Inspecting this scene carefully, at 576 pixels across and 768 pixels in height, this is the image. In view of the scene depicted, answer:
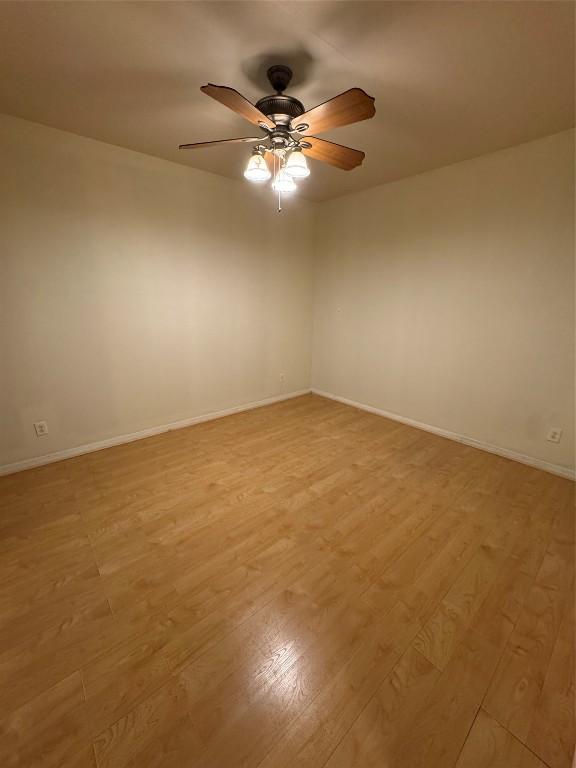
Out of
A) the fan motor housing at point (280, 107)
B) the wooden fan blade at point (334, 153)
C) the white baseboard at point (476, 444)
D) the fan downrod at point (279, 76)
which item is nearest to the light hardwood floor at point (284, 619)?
the white baseboard at point (476, 444)

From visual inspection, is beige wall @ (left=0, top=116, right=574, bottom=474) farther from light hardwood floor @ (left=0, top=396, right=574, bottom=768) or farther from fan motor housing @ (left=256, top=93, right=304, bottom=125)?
fan motor housing @ (left=256, top=93, right=304, bottom=125)

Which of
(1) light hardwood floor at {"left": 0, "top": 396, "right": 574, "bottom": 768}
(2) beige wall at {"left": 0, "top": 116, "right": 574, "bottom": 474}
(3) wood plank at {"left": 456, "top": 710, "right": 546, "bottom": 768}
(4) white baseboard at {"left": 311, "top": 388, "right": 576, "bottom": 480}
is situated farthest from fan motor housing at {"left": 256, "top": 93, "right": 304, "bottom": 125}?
(4) white baseboard at {"left": 311, "top": 388, "right": 576, "bottom": 480}

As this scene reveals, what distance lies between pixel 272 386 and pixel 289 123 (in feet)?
9.19

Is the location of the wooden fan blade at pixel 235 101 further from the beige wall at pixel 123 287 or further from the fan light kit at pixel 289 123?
the beige wall at pixel 123 287

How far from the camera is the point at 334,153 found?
188 centimetres

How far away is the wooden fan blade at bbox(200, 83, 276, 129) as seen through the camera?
1.30 metres

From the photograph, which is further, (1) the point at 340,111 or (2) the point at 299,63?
(2) the point at 299,63

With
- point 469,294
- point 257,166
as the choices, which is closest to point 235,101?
point 257,166

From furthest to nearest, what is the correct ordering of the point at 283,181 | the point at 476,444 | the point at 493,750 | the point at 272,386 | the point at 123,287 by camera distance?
the point at 272,386
the point at 476,444
the point at 123,287
the point at 283,181
the point at 493,750

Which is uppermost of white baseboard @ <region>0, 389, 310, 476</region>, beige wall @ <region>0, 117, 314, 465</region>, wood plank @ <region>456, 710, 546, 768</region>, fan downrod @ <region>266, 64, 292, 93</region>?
fan downrod @ <region>266, 64, 292, 93</region>

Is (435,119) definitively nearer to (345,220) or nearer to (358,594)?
(345,220)

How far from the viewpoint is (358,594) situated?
1.53 metres

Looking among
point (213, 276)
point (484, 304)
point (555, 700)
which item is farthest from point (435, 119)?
point (555, 700)

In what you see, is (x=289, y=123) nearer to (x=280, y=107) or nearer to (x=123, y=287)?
(x=280, y=107)
